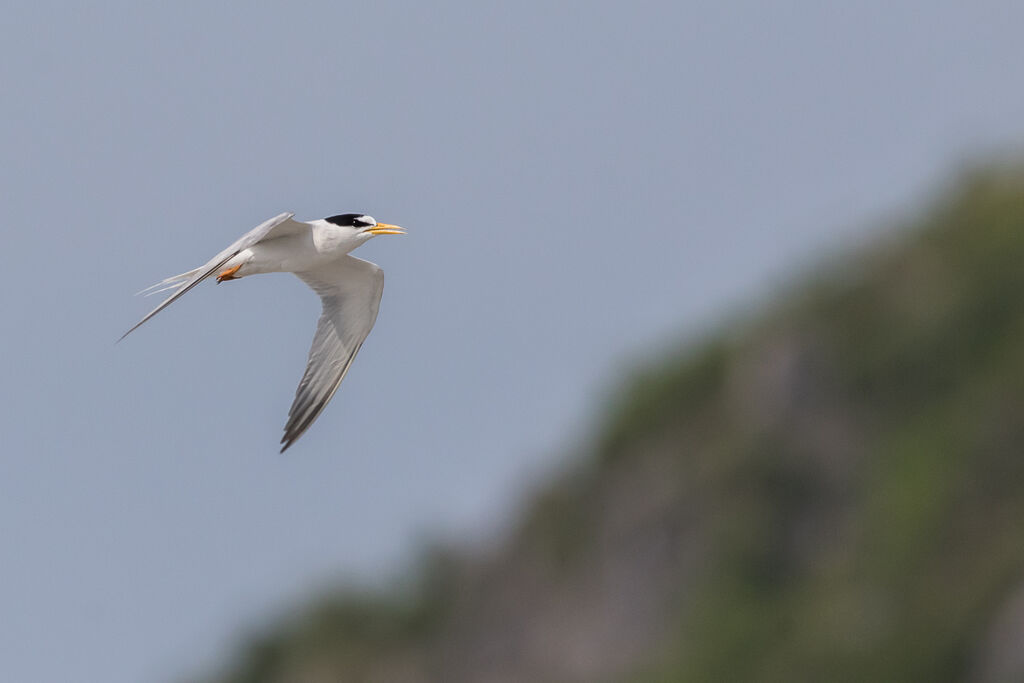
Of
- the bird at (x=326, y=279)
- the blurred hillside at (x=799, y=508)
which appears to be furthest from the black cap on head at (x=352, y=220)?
the blurred hillside at (x=799, y=508)

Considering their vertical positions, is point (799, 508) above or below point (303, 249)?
above

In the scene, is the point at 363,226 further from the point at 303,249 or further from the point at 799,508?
the point at 799,508

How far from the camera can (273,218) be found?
1658cm

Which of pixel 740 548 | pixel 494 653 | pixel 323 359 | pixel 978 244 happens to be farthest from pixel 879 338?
pixel 323 359

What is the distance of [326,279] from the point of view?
753 inches

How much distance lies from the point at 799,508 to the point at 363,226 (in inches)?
1133

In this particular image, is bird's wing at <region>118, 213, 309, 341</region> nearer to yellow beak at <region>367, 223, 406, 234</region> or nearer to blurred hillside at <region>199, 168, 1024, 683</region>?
yellow beak at <region>367, 223, 406, 234</region>

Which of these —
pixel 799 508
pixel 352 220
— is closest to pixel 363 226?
pixel 352 220

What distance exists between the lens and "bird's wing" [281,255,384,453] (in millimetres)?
18984

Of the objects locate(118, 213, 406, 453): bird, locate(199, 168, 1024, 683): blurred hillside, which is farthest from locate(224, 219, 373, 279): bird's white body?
locate(199, 168, 1024, 683): blurred hillside

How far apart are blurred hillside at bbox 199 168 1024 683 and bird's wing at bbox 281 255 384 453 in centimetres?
1941

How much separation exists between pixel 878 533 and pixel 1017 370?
13.8 ft

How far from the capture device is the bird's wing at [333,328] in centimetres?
1898

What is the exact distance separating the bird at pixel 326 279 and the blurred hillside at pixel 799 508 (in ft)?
63.8
